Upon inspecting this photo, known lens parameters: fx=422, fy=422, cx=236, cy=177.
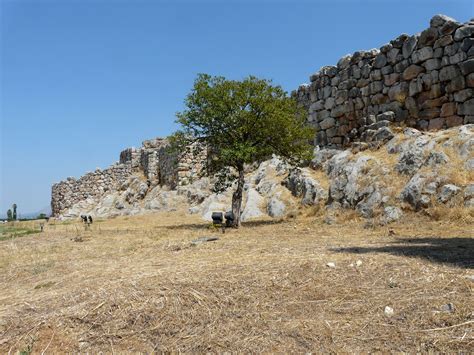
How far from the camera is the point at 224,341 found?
196 inches

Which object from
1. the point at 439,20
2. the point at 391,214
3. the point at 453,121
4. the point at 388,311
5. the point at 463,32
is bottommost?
the point at 388,311

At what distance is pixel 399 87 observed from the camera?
56.8 ft

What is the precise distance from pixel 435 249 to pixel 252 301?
14.1 ft

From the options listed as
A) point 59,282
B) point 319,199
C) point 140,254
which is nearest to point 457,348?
point 59,282

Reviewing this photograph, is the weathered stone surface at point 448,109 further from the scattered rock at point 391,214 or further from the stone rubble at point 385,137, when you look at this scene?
the scattered rock at point 391,214

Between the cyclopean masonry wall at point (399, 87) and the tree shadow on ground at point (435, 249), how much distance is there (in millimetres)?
7686

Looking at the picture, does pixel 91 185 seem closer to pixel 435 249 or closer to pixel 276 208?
pixel 276 208

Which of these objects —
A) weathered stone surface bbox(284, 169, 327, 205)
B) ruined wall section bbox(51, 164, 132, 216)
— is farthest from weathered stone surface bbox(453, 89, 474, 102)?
ruined wall section bbox(51, 164, 132, 216)

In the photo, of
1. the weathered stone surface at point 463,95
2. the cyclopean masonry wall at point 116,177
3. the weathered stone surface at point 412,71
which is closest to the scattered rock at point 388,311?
the weathered stone surface at point 463,95

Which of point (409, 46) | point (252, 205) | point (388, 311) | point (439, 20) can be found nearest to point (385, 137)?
point (409, 46)

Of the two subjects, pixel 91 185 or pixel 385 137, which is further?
pixel 91 185

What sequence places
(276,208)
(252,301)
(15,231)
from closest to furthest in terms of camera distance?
(252,301) → (276,208) → (15,231)

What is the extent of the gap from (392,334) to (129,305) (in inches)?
136

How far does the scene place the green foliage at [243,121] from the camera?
15.6 meters
